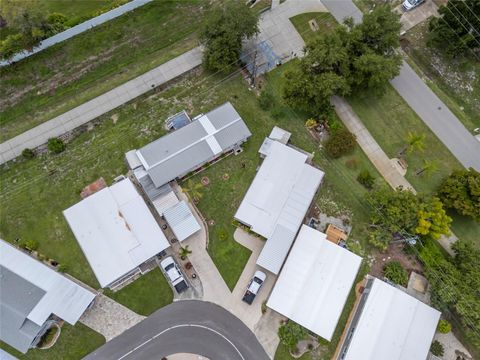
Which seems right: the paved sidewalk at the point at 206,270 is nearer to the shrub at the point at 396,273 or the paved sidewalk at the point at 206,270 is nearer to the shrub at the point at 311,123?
the shrub at the point at 396,273

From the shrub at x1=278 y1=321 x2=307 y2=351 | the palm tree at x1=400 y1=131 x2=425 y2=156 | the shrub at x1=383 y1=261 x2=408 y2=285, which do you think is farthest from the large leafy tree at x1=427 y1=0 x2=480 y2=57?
the shrub at x1=278 y1=321 x2=307 y2=351

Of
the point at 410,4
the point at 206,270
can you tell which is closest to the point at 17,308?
the point at 206,270

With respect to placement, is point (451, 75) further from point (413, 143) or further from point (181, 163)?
point (181, 163)

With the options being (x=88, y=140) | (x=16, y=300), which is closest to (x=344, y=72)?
(x=88, y=140)

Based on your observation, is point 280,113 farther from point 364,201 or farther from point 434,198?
point 434,198

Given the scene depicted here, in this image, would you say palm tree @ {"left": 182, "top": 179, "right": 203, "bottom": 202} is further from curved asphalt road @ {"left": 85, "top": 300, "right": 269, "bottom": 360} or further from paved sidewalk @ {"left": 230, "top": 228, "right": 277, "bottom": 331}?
curved asphalt road @ {"left": 85, "top": 300, "right": 269, "bottom": 360}

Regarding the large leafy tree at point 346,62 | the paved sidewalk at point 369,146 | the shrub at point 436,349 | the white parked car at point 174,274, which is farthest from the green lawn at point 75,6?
the shrub at point 436,349

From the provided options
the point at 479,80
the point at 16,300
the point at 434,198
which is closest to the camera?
the point at 16,300
